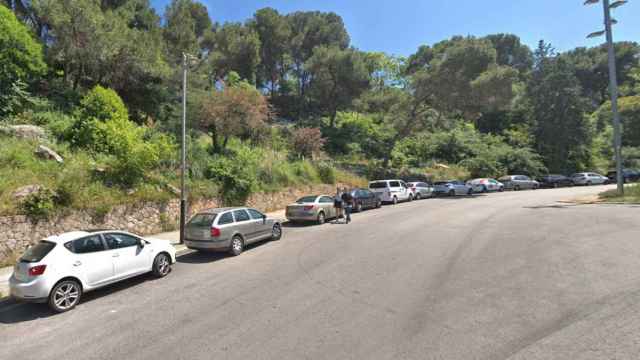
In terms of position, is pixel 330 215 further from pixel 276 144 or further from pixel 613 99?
pixel 613 99

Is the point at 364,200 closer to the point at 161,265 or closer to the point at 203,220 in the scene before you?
the point at 203,220

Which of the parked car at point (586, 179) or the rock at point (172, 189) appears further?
the parked car at point (586, 179)

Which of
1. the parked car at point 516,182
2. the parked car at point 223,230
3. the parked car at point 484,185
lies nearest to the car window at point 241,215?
the parked car at point 223,230

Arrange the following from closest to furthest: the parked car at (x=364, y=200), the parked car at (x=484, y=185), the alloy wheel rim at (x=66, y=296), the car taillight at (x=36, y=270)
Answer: the car taillight at (x=36, y=270) → the alloy wheel rim at (x=66, y=296) → the parked car at (x=364, y=200) → the parked car at (x=484, y=185)

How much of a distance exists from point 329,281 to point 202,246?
4.94m

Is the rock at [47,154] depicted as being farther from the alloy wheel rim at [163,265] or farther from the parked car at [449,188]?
the parked car at [449,188]

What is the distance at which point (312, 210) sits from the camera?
48.4 feet

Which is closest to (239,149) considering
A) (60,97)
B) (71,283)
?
(60,97)

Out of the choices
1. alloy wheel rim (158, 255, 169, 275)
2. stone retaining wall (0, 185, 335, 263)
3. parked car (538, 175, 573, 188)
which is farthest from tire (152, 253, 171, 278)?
parked car (538, 175, 573, 188)

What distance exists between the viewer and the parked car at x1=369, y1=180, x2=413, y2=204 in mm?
21828

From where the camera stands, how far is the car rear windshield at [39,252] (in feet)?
20.2

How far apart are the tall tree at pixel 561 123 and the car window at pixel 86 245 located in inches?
1958

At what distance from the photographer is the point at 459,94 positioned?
26.9m

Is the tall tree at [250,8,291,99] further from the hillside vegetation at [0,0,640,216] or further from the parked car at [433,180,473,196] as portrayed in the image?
the parked car at [433,180,473,196]
